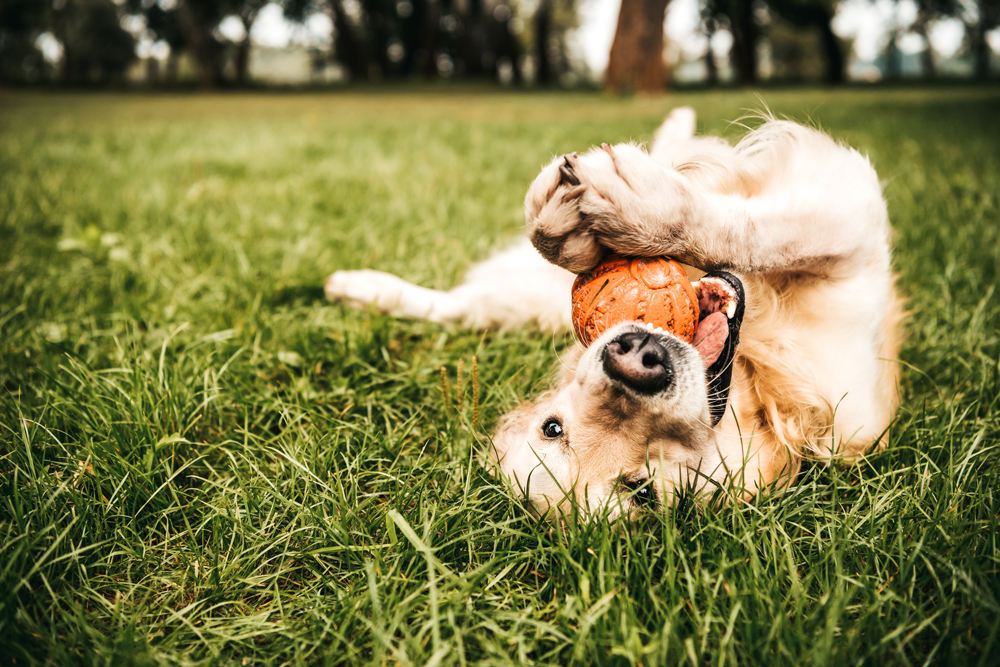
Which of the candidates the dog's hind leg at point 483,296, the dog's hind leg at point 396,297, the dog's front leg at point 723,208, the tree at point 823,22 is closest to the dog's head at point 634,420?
the dog's front leg at point 723,208

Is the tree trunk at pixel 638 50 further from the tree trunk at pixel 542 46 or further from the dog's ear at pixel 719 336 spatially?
the tree trunk at pixel 542 46

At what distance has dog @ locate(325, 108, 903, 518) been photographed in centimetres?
148

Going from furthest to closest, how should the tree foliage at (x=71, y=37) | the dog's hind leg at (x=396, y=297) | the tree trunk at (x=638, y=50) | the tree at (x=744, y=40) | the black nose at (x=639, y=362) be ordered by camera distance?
the tree foliage at (x=71, y=37), the tree at (x=744, y=40), the tree trunk at (x=638, y=50), the dog's hind leg at (x=396, y=297), the black nose at (x=639, y=362)

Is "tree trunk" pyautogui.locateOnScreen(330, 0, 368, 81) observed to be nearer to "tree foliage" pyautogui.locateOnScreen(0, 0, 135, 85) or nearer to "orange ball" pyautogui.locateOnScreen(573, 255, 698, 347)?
"tree foliage" pyautogui.locateOnScreen(0, 0, 135, 85)

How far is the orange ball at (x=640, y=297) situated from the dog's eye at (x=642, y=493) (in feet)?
1.29

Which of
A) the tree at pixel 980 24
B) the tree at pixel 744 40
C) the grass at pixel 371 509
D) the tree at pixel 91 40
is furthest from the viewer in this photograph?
the tree at pixel 91 40

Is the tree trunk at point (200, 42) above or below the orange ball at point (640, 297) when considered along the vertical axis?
above

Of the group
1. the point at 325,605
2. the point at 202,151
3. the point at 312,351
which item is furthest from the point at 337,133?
the point at 325,605

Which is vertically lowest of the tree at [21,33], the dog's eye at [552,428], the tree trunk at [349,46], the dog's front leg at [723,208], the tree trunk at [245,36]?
the dog's eye at [552,428]

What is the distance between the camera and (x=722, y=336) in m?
1.64

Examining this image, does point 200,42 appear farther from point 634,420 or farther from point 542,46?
point 634,420

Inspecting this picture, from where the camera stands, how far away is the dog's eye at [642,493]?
1.51m

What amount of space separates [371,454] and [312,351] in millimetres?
689

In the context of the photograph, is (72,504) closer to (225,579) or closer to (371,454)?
(225,579)
